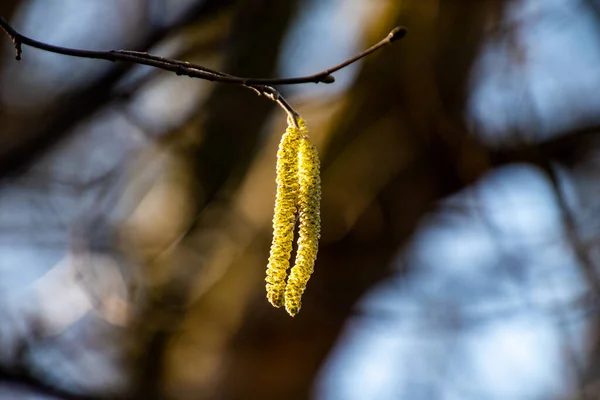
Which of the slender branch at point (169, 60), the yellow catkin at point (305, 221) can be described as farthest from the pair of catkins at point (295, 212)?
the slender branch at point (169, 60)

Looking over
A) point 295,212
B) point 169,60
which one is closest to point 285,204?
point 295,212

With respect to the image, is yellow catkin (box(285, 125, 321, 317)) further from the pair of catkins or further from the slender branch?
the slender branch

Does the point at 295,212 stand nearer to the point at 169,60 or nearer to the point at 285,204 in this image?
the point at 285,204

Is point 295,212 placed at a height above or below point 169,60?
below

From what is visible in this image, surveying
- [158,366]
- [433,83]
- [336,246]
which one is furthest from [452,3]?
[158,366]

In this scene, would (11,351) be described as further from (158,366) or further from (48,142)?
(48,142)

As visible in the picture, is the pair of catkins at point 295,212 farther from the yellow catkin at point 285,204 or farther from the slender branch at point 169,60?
the slender branch at point 169,60

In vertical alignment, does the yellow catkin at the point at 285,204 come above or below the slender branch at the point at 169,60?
below

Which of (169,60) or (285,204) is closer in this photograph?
(169,60)
